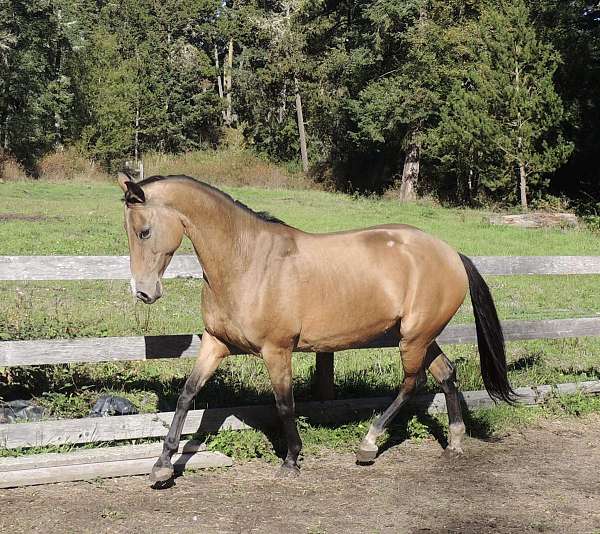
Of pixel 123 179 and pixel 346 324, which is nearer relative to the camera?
pixel 123 179

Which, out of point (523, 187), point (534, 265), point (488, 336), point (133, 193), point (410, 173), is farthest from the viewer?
point (410, 173)

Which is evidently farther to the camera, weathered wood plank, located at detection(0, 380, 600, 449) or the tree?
the tree

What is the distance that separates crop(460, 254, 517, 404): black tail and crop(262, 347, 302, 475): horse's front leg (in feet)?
5.73

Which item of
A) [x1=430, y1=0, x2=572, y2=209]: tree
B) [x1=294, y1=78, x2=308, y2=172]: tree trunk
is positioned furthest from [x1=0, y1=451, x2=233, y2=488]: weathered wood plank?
[x1=294, y1=78, x2=308, y2=172]: tree trunk

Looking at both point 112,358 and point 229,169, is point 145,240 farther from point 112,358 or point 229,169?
point 229,169

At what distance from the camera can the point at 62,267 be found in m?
4.98

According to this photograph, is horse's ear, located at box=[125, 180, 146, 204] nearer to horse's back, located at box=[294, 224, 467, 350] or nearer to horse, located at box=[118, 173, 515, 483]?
horse, located at box=[118, 173, 515, 483]

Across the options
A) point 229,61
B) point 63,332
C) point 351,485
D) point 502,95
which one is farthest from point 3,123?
point 351,485

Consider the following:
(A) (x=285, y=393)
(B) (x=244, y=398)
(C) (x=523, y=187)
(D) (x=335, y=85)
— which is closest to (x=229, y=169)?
(D) (x=335, y=85)

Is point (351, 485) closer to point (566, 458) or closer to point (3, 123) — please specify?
point (566, 458)

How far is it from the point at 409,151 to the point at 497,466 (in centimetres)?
3266

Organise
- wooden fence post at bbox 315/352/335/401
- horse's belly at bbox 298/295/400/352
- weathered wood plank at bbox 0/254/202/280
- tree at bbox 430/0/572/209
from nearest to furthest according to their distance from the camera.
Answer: horse's belly at bbox 298/295/400/352
weathered wood plank at bbox 0/254/202/280
wooden fence post at bbox 315/352/335/401
tree at bbox 430/0/572/209

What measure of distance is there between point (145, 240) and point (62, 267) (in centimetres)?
109

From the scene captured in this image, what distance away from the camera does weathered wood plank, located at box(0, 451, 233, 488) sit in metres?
4.41
